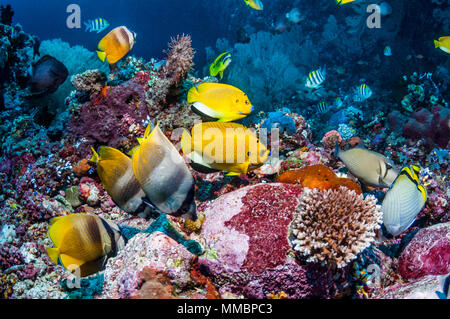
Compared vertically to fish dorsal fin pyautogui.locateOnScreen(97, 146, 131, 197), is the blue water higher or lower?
higher

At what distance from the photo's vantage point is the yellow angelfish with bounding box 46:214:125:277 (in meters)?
2.11

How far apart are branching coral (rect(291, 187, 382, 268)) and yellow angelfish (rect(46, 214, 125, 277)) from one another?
188 centimetres

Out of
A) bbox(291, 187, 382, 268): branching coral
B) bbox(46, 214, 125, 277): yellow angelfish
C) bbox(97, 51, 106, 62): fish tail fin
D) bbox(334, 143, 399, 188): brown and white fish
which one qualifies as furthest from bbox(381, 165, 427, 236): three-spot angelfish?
bbox(97, 51, 106, 62): fish tail fin

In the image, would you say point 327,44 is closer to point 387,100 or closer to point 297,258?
point 387,100

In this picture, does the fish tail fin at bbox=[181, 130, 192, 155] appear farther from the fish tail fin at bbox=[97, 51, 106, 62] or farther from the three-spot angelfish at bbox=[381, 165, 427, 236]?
the fish tail fin at bbox=[97, 51, 106, 62]

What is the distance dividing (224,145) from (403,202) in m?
2.10

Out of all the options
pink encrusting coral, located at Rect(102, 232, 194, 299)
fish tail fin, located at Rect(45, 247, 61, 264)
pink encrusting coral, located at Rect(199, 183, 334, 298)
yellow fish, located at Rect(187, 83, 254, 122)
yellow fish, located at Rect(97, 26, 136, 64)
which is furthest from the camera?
yellow fish, located at Rect(97, 26, 136, 64)

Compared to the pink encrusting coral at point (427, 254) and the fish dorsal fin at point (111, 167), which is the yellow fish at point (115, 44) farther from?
the pink encrusting coral at point (427, 254)

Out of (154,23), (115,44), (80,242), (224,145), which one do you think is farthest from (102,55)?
(154,23)

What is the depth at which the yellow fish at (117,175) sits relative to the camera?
A: 2.21 meters

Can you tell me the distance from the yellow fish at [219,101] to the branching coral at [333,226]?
1.27m

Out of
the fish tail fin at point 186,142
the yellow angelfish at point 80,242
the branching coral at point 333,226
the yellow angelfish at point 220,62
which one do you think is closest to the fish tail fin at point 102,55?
the yellow angelfish at point 220,62
